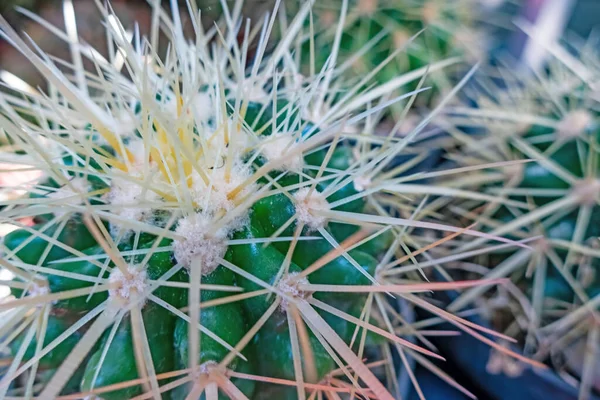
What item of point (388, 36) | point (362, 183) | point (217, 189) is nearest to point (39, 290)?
point (217, 189)

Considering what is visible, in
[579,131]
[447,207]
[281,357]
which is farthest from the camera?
[447,207]

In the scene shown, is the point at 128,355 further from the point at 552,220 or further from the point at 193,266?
the point at 552,220

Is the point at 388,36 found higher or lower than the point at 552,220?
higher

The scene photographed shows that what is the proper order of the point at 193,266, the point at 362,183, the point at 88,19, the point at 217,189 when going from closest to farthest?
1. the point at 193,266
2. the point at 217,189
3. the point at 362,183
4. the point at 88,19

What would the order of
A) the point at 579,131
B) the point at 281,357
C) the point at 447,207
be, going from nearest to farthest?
the point at 281,357 < the point at 579,131 < the point at 447,207

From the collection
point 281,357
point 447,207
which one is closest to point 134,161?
point 281,357

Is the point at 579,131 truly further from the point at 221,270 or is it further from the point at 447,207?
the point at 221,270

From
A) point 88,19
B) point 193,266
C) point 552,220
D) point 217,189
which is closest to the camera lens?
point 193,266
